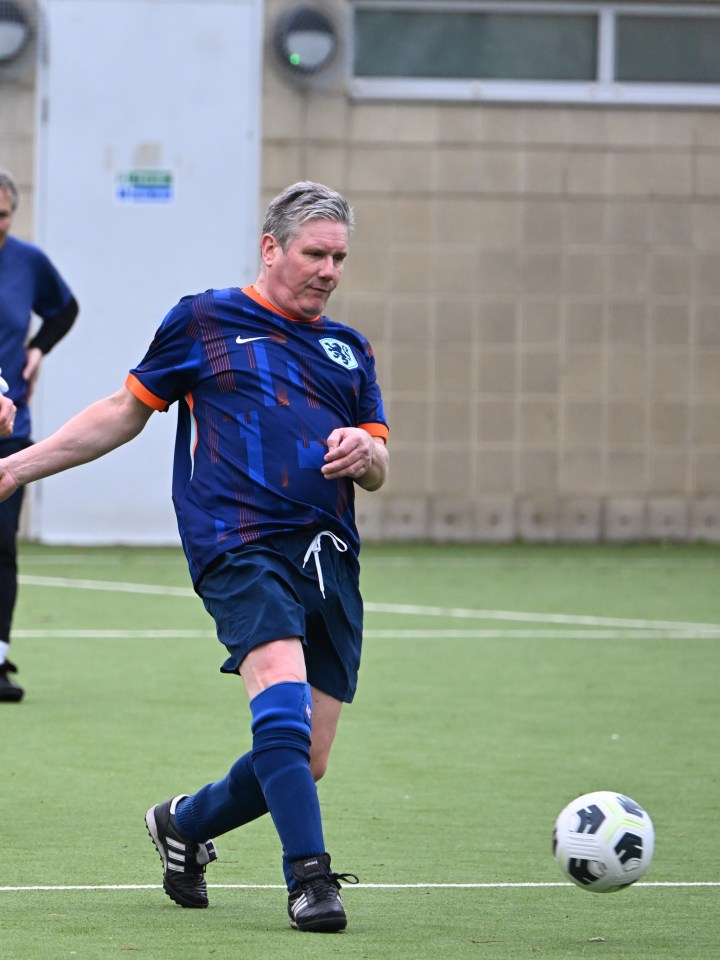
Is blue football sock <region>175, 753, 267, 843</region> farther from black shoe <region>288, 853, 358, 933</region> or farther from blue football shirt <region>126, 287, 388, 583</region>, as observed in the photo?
blue football shirt <region>126, 287, 388, 583</region>

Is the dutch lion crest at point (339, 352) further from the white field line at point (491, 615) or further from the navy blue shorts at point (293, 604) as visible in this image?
the white field line at point (491, 615)

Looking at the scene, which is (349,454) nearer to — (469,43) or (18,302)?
(18,302)

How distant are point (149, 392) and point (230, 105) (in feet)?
38.8

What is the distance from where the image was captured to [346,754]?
705 centimetres

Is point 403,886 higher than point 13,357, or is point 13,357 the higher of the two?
point 13,357

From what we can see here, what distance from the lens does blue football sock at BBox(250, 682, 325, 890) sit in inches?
163

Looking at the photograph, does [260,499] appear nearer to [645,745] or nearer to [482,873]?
[482,873]

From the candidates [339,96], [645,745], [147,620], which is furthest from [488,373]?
[645,745]

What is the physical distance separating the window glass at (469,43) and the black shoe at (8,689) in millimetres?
9438

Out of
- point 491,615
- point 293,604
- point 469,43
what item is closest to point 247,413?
point 293,604

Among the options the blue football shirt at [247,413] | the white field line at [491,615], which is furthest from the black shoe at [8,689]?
the white field line at [491,615]

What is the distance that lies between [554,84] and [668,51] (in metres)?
1.08

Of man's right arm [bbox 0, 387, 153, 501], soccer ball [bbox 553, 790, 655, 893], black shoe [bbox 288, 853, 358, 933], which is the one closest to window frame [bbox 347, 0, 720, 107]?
man's right arm [bbox 0, 387, 153, 501]

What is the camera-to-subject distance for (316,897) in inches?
163
